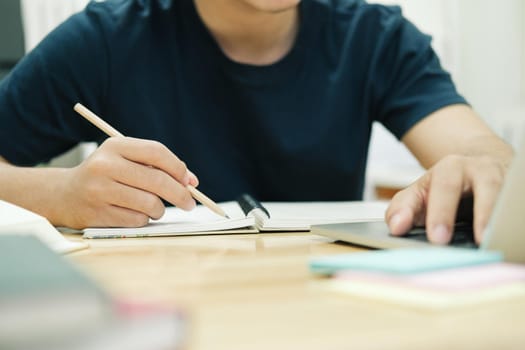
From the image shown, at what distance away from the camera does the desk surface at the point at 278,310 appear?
291 millimetres

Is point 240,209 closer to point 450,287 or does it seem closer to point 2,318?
point 450,287

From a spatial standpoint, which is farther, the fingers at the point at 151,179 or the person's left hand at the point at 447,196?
the fingers at the point at 151,179

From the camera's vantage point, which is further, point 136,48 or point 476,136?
point 136,48

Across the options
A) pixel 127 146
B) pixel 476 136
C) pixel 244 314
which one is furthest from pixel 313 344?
pixel 476 136

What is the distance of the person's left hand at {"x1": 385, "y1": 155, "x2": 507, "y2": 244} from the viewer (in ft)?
1.81

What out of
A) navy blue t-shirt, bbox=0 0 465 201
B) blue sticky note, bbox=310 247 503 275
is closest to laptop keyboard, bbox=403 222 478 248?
blue sticky note, bbox=310 247 503 275

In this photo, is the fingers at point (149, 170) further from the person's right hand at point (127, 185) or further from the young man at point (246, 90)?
the young man at point (246, 90)

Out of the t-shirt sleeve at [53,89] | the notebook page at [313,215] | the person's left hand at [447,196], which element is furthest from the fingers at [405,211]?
the t-shirt sleeve at [53,89]

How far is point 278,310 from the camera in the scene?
1.13ft

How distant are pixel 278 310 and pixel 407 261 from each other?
0.10 meters

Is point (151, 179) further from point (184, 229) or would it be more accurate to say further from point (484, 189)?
point (484, 189)

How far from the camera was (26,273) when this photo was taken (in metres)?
0.26

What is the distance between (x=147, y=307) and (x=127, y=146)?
1.60 feet

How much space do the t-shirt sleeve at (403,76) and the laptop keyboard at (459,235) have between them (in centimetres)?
56
